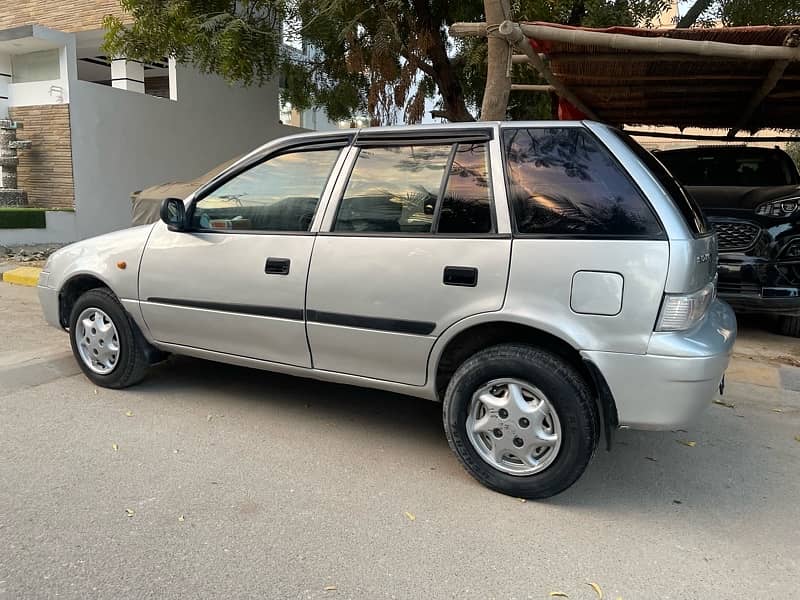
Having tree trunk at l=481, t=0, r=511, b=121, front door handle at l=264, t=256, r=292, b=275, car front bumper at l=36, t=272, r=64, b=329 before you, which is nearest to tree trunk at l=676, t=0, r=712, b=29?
tree trunk at l=481, t=0, r=511, b=121

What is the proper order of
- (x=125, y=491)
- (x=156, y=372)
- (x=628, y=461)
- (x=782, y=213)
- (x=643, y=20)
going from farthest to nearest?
1. (x=643, y=20)
2. (x=782, y=213)
3. (x=156, y=372)
4. (x=628, y=461)
5. (x=125, y=491)

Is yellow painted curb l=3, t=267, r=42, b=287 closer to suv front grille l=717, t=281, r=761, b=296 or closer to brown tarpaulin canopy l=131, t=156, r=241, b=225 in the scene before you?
brown tarpaulin canopy l=131, t=156, r=241, b=225

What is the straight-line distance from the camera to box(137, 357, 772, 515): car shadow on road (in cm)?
331

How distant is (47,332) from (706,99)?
7553mm

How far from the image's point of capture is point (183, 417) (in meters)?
4.13

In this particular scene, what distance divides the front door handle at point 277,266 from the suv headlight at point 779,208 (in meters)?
4.55

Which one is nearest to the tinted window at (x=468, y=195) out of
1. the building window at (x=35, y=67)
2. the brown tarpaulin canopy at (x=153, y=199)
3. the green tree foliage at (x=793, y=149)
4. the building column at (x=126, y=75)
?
the brown tarpaulin canopy at (x=153, y=199)

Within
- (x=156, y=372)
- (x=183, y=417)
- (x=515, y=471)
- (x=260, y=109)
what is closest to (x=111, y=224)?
(x=260, y=109)

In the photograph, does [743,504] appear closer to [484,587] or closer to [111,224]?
[484,587]

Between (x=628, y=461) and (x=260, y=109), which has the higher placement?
(x=260, y=109)

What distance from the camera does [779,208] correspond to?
19.2 ft

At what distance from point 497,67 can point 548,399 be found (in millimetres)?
3941

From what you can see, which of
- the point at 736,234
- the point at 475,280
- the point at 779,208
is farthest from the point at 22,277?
the point at 779,208

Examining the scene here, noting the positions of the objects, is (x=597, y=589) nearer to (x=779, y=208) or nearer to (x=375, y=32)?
(x=779, y=208)
